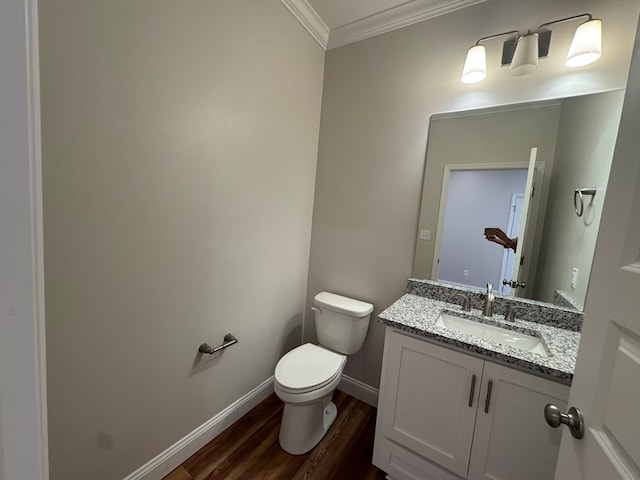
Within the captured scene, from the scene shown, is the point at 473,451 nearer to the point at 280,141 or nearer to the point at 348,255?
the point at 348,255

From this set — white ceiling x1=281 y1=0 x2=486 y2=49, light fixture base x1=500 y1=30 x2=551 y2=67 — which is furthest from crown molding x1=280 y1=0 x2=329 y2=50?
light fixture base x1=500 y1=30 x2=551 y2=67

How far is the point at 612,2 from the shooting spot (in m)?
1.16

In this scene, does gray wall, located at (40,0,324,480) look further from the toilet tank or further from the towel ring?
the towel ring

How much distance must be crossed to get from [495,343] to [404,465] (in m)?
0.78

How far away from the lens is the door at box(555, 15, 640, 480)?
502 millimetres

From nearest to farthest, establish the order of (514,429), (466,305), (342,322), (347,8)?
(514,429)
(466,305)
(347,8)
(342,322)

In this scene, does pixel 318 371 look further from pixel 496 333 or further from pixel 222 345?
pixel 496 333

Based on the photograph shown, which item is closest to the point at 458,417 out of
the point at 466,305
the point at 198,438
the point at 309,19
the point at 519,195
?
the point at 466,305

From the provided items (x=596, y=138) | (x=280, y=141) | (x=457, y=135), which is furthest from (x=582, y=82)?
(x=280, y=141)

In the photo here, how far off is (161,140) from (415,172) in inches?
55.1

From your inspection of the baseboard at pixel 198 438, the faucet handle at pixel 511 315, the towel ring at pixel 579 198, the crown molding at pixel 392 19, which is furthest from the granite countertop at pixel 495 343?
the crown molding at pixel 392 19

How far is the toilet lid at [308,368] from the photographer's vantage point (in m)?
1.38

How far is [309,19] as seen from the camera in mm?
Answer: 1687

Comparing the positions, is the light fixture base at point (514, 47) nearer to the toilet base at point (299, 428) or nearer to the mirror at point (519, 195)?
the mirror at point (519, 195)
